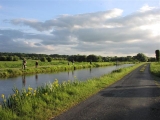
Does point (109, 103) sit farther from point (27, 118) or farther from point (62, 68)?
point (62, 68)

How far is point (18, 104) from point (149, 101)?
7038 millimetres

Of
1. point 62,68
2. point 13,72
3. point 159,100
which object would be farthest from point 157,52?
point 159,100

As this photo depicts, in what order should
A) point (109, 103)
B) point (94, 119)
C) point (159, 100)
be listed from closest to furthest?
point (94, 119) → point (109, 103) → point (159, 100)

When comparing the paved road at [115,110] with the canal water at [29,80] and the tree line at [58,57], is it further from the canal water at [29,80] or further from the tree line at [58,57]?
the tree line at [58,57]

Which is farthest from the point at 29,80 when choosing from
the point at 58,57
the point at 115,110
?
→ the point at 58,57

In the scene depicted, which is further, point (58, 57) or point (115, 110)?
point (58, 57)

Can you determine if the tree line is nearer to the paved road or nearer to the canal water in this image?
the canal water

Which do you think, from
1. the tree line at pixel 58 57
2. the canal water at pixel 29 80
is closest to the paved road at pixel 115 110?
the canal water at pixel 29 80

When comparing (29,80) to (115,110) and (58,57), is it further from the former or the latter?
(58,57)

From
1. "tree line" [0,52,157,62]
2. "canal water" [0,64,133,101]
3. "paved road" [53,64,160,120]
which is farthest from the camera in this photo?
"tree line" [0,52,157,62]

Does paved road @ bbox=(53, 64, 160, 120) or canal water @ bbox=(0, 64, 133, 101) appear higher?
paved road @ bbox=(53, 64, 160, 120)

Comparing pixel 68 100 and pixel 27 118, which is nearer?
pixel 27 118

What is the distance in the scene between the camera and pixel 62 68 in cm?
4838

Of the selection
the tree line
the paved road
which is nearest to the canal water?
the paved road
